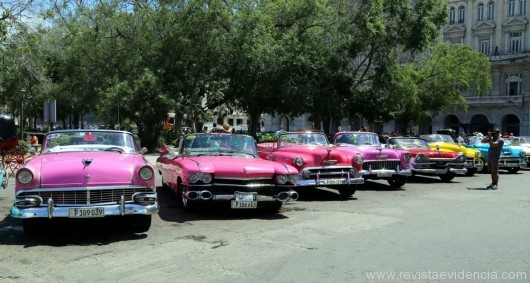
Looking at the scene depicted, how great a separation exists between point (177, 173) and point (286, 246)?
333 centimetres

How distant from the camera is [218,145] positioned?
31.1 ft

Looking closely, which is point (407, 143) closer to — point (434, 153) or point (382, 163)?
point (434, 153)

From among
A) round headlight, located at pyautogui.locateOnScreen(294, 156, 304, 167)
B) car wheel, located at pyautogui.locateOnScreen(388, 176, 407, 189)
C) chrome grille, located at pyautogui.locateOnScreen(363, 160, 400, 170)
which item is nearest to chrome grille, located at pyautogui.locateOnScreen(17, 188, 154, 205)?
round headlight, located at pyautogui.locateOnScreen(294, 156, 304, 167)

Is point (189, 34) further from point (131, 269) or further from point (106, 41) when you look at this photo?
point (131, 269)

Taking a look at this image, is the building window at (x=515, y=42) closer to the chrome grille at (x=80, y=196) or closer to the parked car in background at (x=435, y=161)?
the parked car in background at (x=435, y=161)

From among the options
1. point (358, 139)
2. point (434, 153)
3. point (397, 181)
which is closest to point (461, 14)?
point (434, 153)

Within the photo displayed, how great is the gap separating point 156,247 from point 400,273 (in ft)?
10.3

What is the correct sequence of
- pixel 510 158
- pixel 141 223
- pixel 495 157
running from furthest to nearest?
pixel 510 158, pixel 495 157, pixel 141 223

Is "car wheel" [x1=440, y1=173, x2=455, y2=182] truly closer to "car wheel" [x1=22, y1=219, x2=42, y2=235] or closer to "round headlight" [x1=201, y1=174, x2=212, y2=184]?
"round headlight" [x1=201, y1=174, x2=212, y2=184]

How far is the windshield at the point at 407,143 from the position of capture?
15.7m

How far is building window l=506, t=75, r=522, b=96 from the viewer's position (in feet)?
172

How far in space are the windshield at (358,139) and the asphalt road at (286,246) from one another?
169 inches

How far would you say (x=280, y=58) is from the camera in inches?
993

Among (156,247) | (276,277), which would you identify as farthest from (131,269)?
(276,277)
